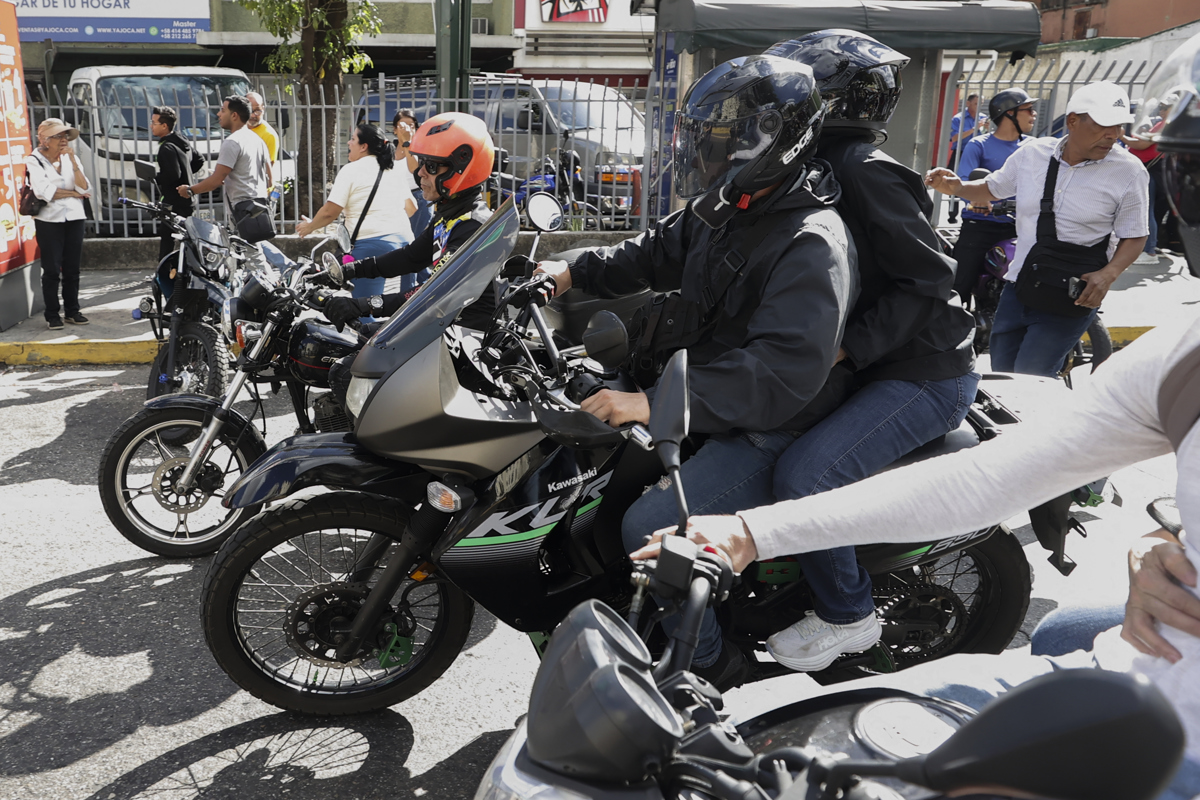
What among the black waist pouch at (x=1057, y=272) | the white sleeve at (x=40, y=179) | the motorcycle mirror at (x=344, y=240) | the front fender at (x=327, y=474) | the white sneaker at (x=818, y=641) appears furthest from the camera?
the white sleeve at (x=40, y=179)

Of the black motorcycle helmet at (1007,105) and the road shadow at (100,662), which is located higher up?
the black motorcycle helmet at (1007,105)

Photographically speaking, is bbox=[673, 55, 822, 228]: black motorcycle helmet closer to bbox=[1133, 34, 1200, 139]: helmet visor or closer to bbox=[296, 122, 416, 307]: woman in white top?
bbox=[1133, 34, 1200, 139]: helmet visor

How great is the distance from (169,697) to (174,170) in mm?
7337

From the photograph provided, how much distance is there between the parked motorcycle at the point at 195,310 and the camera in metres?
5.48

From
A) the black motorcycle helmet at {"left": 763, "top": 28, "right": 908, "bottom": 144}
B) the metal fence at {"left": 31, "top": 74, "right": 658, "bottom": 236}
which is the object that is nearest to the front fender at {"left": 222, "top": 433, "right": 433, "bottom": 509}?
the black motorcycle helmet at {"left": 763, "top": 28, "right": 908, "bottom": 144}

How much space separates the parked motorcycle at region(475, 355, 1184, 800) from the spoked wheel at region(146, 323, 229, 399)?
4.64 m

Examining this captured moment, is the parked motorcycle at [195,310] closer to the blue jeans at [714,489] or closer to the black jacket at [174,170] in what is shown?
the blue jeans at [714,489]

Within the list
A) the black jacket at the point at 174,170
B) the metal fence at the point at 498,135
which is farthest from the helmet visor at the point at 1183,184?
the black jacket at the point at 174,170

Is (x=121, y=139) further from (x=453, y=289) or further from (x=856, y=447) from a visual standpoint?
(x=856, y=447)

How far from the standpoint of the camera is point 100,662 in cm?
345

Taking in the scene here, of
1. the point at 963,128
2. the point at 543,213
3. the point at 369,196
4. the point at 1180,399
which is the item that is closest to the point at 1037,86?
Result: the point at 963,128

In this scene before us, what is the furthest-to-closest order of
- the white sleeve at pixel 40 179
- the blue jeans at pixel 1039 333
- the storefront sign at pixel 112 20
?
the storefront sign at pixel 112 20
the white sleeve at pixel 40 179
the blue jeans at pixel 1039 333

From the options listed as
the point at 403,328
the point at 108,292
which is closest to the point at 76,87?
the point at 108,292

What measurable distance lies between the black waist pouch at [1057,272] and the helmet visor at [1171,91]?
3.48 meters
